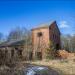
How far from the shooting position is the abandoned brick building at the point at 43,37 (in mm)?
40875

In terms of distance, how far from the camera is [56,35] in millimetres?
45562

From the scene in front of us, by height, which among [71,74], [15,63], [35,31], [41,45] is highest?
[35,31]

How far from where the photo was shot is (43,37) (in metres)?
42.6

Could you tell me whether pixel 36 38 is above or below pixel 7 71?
above

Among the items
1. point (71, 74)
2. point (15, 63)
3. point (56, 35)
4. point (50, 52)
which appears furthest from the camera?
point (56, 35)

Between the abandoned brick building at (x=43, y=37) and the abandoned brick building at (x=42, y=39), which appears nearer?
the abandoned brick building at (x=42, y=39)

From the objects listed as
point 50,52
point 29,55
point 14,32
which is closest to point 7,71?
point 29,55

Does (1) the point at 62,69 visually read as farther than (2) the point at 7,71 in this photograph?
Yes

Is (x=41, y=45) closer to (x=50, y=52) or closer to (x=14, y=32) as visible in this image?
(x=50, y=52)

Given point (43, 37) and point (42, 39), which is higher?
point (43, 37)

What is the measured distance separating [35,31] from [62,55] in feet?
29.5

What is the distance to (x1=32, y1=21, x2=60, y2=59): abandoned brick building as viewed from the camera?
1609 inches

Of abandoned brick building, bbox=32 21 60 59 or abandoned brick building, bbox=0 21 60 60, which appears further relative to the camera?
abandoned brick building, bbox=32 21 60 59

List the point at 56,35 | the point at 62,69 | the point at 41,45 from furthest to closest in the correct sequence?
1. the point at 56,35
2. the point at 41,45
3. the point at 62,69
